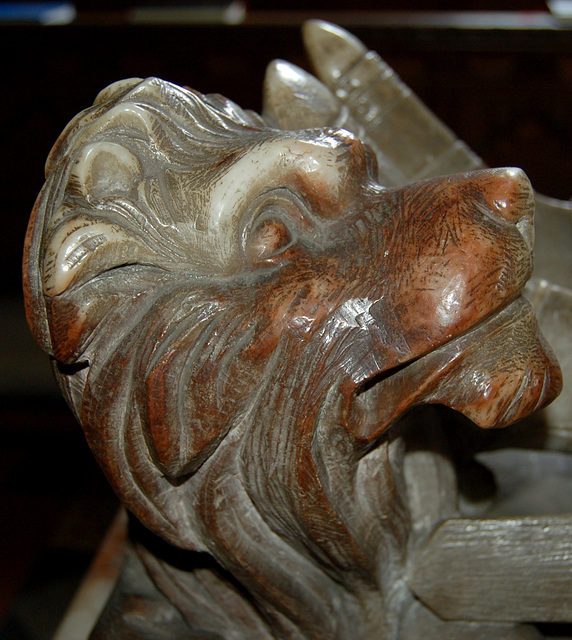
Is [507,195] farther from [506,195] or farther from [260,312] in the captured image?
[260,312]

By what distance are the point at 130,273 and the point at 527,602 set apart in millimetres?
567

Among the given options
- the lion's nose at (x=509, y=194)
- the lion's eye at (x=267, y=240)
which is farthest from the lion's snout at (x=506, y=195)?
the lion's eye at (x=267, y=240)

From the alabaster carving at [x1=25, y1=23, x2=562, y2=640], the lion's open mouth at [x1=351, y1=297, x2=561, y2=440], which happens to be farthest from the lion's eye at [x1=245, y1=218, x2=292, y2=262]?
the lion's open mouth at [x1=351, y1=297, x2=561, y2=440]

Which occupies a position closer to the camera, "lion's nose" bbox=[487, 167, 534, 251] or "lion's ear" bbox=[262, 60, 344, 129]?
"lion's nose" bbox=[487, 167, 534, 251]

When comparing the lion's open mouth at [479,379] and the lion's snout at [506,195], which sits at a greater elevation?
the lion's snout at [506,195]

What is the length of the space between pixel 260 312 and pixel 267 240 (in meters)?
0.07

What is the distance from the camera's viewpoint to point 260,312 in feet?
2.06

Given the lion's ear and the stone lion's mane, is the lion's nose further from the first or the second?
the lion's ear

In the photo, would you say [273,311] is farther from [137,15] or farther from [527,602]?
[137,15]

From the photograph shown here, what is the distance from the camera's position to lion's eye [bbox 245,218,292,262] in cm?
65

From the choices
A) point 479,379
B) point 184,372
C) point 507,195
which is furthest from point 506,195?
point 184,372

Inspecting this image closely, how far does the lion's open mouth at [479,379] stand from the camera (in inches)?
24.0

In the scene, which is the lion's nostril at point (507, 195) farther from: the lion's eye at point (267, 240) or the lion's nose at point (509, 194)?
the lion's eye at point (267, 240)

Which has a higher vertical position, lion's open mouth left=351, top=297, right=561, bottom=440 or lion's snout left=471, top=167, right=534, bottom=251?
lion's snout left=471, top=167, right=534, bottom=251
